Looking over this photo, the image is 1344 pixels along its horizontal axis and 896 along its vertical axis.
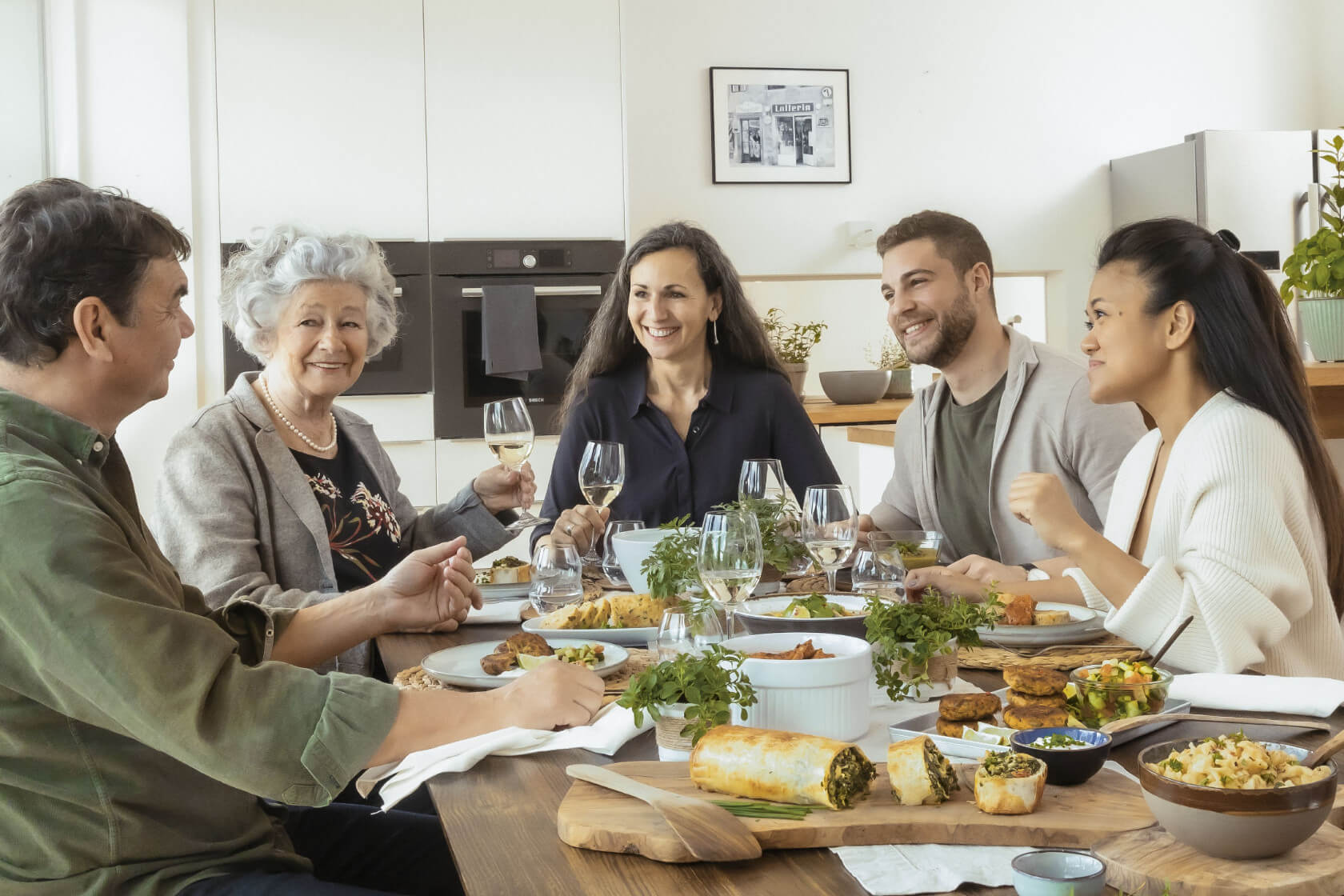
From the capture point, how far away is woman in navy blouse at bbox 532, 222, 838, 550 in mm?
3004

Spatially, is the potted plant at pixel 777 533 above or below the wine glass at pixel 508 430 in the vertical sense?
below

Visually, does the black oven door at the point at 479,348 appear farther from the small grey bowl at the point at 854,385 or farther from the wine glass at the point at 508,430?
the wine glass at the point at 508,430

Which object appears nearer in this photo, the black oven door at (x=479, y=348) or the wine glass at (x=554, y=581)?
the wine glass at (x=554, y=581)

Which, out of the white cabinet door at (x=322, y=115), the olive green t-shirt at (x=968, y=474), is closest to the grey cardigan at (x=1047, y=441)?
the olive green t-shirt at (x=968, y=474)

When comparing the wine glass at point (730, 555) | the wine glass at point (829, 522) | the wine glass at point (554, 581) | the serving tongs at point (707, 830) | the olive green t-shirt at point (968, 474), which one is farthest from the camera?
the olive green t-shirt at point (968, 474)

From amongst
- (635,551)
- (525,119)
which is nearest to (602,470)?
(635,551)

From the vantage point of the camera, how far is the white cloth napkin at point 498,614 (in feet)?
6.69

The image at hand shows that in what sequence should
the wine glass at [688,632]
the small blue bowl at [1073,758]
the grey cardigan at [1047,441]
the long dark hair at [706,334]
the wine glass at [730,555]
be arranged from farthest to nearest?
1. the long dark hair at [706,334]
2. the grey cardigan at [1047,441]
3. the wine glass at [730,555]
4. the wine glass at [688,632]
5. the small blue bowl at [1073,758]

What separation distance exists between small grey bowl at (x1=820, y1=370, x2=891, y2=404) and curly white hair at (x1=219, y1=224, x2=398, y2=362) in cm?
293

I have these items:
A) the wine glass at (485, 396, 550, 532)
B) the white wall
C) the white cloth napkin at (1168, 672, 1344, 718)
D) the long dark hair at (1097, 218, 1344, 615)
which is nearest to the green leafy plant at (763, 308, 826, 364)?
the white wall

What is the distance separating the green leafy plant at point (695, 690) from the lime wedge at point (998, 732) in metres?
0.21

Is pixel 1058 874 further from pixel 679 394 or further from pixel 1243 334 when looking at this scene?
pixel 679 394

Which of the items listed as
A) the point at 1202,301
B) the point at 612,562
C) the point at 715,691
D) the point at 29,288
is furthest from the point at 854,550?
the point at 29,288

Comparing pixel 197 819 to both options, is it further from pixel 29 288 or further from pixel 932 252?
pixel 932 252
